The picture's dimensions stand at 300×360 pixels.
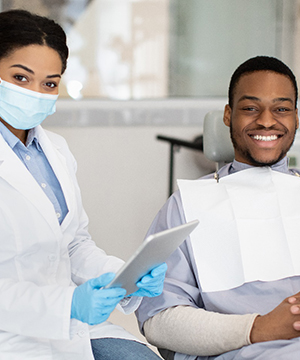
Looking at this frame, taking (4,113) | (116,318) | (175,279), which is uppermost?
(4,113)

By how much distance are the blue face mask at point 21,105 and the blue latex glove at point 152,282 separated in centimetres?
51

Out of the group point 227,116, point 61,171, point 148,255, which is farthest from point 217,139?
point 148,255

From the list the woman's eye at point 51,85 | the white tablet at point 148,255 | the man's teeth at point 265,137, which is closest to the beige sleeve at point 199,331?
the white tablet at point 148,255

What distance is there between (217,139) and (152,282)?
0.76 m

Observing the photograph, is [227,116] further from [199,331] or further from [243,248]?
[199,331]

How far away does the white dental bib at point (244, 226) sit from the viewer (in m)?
1.43

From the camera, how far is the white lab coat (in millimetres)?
1107

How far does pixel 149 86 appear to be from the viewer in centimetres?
353

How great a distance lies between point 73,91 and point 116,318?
5.04ft

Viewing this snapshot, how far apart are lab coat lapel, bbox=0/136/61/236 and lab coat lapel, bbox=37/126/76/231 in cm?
9

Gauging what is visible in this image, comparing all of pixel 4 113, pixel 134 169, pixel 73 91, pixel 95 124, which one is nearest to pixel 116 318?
pixel 134 169

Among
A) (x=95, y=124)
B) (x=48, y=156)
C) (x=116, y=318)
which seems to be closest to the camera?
(x=48, y=156)

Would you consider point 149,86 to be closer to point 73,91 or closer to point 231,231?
point 73,91

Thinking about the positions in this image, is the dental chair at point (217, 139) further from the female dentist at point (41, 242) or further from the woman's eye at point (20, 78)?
the woman's eye at point (20, 78)
